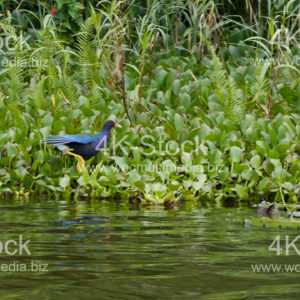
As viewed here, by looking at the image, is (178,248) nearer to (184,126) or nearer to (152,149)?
(152,149)

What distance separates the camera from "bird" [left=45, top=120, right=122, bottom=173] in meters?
7.62

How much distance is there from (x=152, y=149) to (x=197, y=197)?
0.77 m

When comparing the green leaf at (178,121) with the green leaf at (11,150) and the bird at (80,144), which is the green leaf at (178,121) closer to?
the bird at (80,144)

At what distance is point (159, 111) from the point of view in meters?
8.95

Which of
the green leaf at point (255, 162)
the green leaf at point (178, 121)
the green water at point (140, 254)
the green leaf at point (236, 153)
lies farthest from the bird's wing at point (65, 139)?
the green leaf at point (255, 162)

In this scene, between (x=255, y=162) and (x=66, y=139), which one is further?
(x=66, y=139)

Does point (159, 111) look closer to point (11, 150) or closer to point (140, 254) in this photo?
point (11, 150)

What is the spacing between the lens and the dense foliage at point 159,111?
743 centimetres

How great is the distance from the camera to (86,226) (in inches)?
229

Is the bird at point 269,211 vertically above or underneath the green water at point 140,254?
above

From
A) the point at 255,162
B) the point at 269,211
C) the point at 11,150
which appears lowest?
the point at 269,211

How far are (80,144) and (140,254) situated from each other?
300 cm

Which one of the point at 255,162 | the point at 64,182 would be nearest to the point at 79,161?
the point at 64,182

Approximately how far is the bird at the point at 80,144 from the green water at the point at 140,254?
0.83 m
